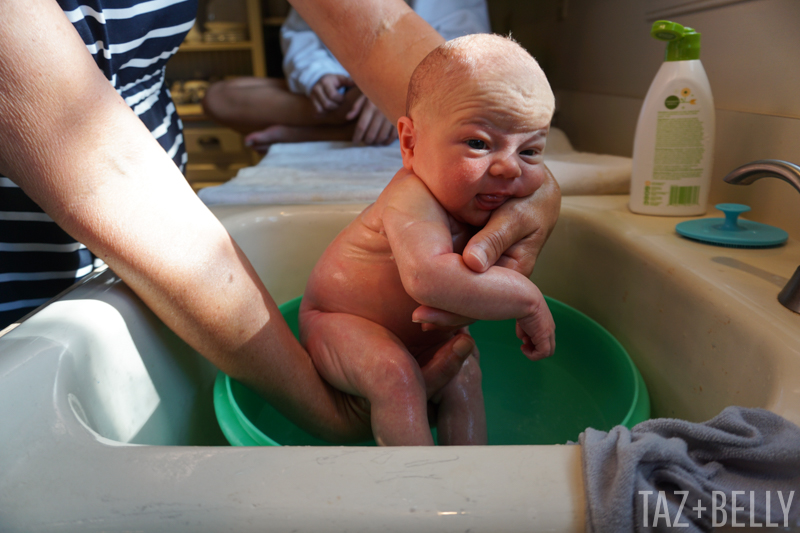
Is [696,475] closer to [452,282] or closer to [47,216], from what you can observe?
[452,282]

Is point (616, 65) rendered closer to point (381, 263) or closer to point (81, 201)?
point (381, 263)

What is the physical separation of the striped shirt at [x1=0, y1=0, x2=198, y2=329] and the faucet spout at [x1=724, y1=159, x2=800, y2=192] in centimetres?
71

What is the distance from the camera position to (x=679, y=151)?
2.44ft

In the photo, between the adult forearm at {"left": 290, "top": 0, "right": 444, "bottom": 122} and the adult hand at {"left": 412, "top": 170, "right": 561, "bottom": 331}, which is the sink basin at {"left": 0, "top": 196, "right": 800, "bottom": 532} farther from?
A: the adult forearm at {"left": 290, "top": 0, "right": 444, "bottom": 122}

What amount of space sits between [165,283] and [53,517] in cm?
21

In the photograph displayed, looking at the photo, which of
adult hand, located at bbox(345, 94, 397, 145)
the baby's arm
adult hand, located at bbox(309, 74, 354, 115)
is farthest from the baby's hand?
adult hand, located at bbox(309, 74, 354, 115)

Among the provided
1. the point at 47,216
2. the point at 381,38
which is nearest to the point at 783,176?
the point at 381,38

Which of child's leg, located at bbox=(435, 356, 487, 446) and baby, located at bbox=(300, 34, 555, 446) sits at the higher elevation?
baby, located at bbox=(300, 34, 555, 446)

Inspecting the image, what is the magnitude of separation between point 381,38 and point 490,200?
0.34 meters

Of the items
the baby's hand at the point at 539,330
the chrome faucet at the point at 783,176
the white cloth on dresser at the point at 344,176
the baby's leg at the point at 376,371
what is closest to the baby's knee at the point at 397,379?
the baby's leg at the point at 376,371

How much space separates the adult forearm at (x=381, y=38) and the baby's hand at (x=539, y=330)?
369 millimetres

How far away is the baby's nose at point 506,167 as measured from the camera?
1.55ft

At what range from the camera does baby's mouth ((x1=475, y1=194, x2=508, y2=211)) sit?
20.2 inches

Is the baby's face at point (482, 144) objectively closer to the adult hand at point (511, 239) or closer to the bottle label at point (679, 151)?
the adult hand at point (511, 239)
